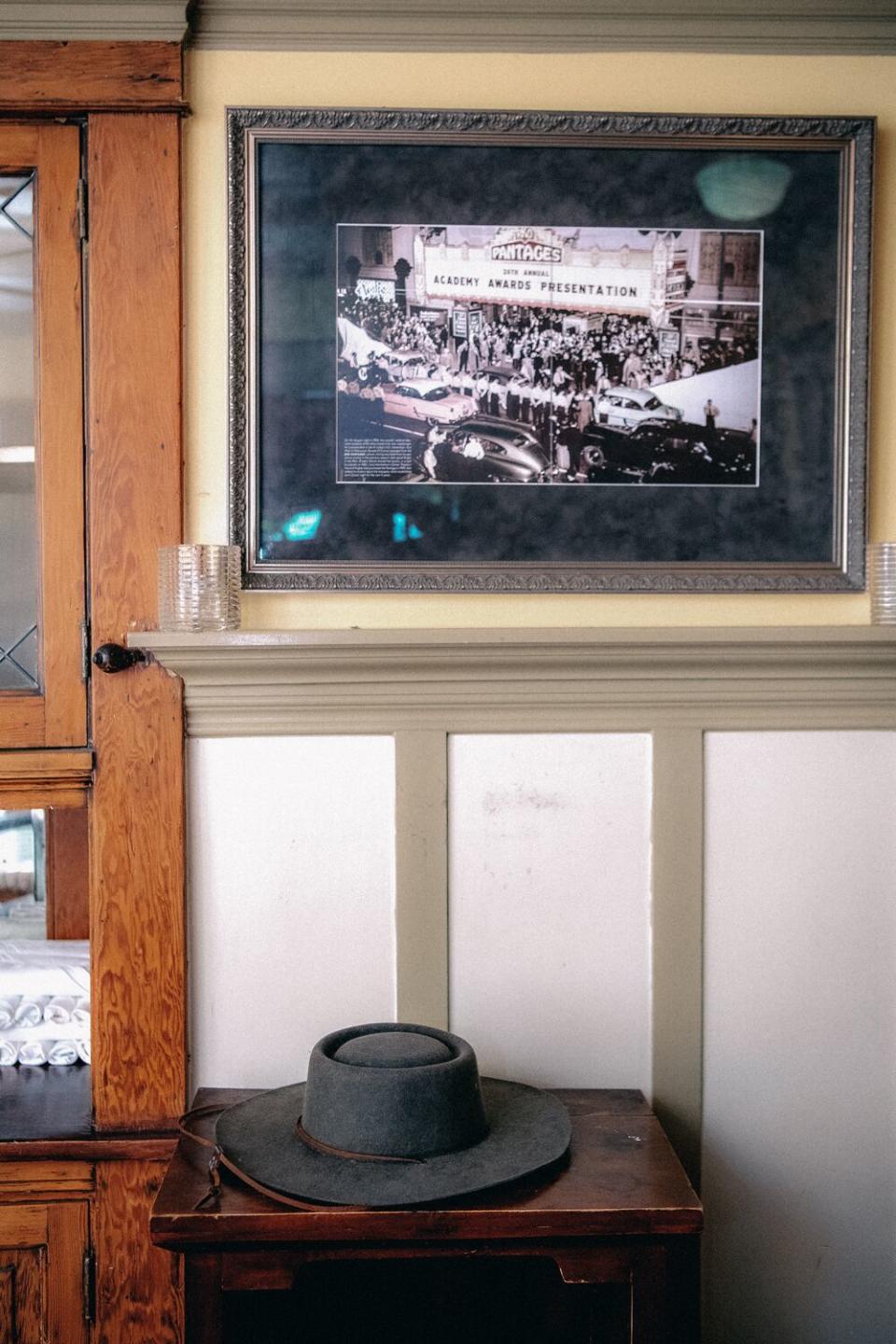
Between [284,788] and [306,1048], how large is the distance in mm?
468

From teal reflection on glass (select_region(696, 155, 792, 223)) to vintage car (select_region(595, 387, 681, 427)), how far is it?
346 mm

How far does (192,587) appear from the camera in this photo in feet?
5.77

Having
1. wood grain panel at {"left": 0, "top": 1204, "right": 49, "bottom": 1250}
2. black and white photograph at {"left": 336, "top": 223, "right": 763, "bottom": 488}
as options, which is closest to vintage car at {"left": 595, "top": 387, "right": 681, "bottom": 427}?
black and white photograph at {"left": 336, "top": 223, "right": 763, "bottom": 488}

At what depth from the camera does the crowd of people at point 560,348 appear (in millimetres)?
1849

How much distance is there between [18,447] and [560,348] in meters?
0.98

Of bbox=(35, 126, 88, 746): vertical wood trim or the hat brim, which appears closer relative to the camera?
the hat brim

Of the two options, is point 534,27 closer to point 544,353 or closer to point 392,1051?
point 544,353

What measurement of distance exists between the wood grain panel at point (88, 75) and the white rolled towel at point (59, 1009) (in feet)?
5.29

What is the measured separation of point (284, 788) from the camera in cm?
185

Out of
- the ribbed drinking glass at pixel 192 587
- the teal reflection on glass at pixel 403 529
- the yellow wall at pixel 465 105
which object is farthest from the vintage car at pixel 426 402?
the ribbed drinking glass at pixel 192 587

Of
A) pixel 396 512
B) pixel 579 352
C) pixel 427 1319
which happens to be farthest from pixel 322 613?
pixel 427 1319

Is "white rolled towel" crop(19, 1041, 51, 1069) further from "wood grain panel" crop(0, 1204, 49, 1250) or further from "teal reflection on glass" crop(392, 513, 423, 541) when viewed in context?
"teal reflection on glass" crop(392, 513, 423, 541)

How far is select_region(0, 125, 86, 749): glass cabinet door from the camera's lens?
1.82 m

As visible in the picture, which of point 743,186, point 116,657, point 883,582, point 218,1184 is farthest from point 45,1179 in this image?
point 743,186
